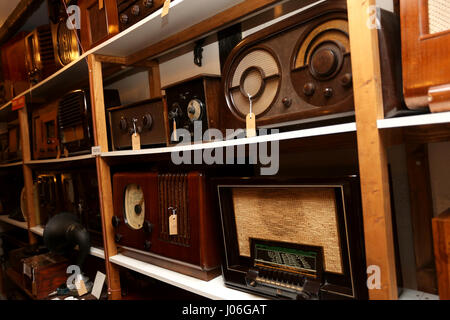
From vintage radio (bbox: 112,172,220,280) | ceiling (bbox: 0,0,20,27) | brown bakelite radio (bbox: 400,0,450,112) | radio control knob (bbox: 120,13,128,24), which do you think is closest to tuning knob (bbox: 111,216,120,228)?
vintage radio (bbox: 112,172,220,280)

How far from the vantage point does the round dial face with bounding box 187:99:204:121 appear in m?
1.26

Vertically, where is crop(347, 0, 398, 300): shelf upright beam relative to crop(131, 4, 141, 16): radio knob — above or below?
below

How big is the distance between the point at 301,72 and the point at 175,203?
0.69 metres

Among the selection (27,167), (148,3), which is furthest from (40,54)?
(148,3)

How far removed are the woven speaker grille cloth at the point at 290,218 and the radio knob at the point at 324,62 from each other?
1.02 ft

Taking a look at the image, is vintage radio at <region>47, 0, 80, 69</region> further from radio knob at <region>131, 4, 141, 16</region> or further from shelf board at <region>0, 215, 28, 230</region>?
shelf board at <region>0, 215, 28, 230</region>

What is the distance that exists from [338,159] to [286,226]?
35cm

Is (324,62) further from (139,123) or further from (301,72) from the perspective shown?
(139,123)

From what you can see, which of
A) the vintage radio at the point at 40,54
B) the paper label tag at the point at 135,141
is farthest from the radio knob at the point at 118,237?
the vintage radio at the point at 40,54

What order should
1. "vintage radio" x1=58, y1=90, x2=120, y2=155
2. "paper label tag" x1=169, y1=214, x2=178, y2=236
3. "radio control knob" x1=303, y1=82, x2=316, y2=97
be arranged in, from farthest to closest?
"vintage radio" x1=58, y1=90, x2=120, y2=155 → "paper label tag" x1=169, y1=214, x2=178, y2=236 → "radio control knob" x1=303, y1=82, x2=316, y2=97

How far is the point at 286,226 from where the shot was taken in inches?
41.1

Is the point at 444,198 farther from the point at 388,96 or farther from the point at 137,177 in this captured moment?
the point at 137,177

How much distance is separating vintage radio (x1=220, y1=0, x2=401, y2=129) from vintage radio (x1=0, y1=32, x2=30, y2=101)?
210 cm
